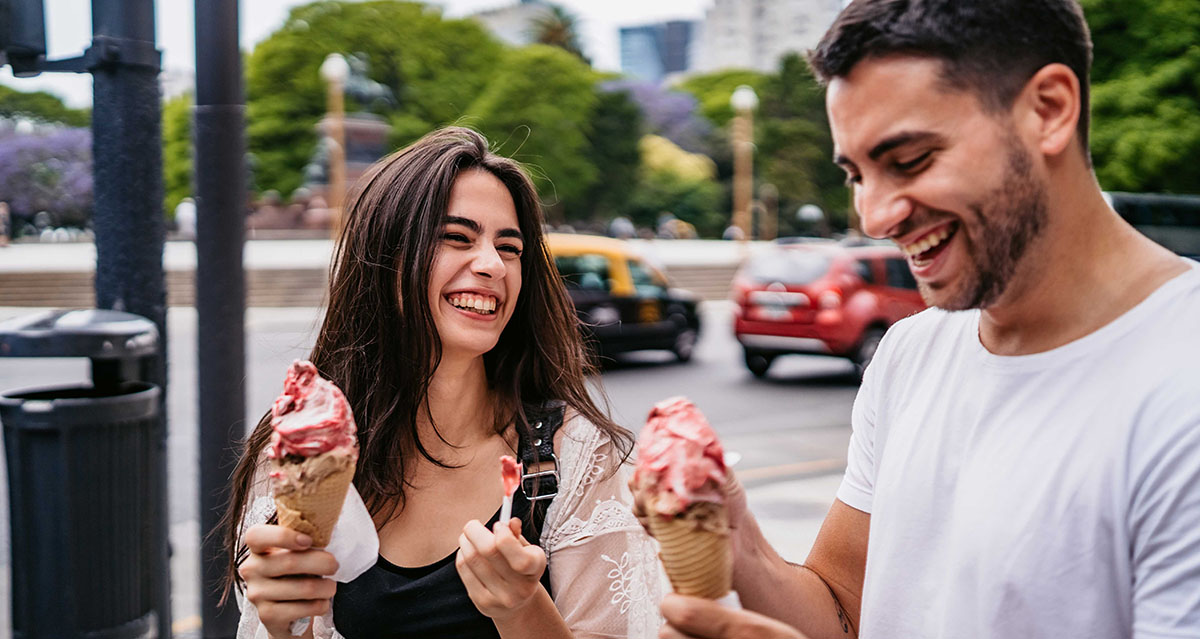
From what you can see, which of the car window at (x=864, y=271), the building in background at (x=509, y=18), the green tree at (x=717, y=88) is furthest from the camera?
the building in background at (x=509, y=18)

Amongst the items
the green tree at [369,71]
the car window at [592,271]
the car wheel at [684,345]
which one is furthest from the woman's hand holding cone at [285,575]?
the green tree at [369,71]

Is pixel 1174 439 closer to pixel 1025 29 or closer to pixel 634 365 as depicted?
pixel 1025 29

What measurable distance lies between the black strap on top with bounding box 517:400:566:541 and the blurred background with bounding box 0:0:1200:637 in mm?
326

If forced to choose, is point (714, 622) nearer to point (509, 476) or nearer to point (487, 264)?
point (509, 476)

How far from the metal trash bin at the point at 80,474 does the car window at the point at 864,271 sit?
9083 millimetres

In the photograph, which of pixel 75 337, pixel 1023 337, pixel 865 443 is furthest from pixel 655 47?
pixel 1023 337

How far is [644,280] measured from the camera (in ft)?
42.7

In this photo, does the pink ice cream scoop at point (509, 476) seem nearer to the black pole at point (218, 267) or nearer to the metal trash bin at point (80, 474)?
the metal trash bin at point (80, 474)

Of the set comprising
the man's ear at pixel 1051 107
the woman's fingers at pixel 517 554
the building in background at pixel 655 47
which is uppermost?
the building in background at pixel 655 47

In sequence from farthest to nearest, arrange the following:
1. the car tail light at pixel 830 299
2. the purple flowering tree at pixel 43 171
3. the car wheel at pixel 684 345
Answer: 1. the purple flowering tree at pixel 43 171
2. the car wheel at pixel 684 345
3. the car tail light at pixel 830 299

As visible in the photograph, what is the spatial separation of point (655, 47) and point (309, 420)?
163439 mm

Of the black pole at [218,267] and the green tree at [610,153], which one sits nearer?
the black pole at [218,267]

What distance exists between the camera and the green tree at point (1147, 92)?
2028 cm

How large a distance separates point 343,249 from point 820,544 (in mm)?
1349
